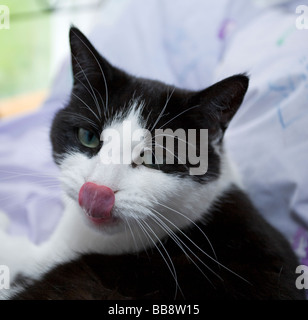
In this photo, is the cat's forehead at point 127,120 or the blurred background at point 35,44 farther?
the blurred background at point 35,44

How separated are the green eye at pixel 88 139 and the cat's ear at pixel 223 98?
0.82 feet

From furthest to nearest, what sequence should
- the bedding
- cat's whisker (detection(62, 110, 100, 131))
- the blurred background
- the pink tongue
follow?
the blurred background < the bedding < cat's whisker (detection(62, 110, 100, 131)) < the pink tongue

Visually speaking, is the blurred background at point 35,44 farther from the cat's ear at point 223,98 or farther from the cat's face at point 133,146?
the cat's ear at point 223,98

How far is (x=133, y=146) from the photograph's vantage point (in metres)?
0.75

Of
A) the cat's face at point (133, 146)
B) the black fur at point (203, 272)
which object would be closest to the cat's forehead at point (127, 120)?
the cat's face at point (133, 146)

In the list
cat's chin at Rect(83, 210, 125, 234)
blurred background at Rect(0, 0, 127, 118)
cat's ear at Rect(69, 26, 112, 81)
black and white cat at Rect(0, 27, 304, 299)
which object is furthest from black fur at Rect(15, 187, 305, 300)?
blurred background at Rect(0, 0, 127, 118)

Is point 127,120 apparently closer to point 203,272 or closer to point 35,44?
point 203,272

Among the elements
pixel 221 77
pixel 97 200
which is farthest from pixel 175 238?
pixel 221 77

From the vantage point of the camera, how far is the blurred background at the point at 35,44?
78.0 inches

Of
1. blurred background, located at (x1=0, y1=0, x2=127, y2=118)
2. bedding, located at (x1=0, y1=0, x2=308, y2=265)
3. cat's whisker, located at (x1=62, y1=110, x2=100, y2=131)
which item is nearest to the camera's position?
cat's whisker, located at (x1=62, y1=110, x2=100, y2=131)

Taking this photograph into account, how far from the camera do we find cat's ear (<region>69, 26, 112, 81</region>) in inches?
33.3

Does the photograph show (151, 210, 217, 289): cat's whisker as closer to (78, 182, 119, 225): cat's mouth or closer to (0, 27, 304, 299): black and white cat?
(0, 27, 304, 299): black and white cat

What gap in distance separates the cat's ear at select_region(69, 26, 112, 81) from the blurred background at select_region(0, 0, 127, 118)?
41.2 inches

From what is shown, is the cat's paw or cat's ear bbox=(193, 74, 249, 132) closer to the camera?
cat's ear bbox=(193, 74, 249, 132)
